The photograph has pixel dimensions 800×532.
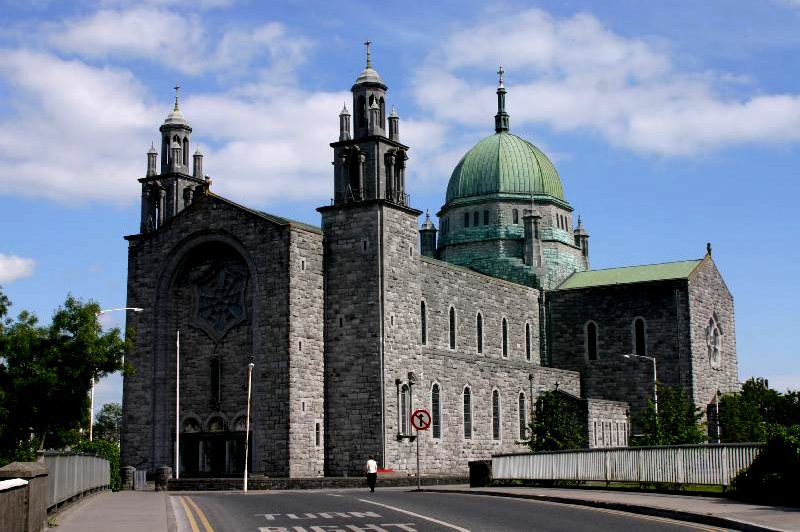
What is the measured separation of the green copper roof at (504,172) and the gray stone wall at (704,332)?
45.4 feet

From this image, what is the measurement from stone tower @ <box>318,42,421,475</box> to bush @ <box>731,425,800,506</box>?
28.0 metres

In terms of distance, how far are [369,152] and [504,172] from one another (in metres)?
26.3

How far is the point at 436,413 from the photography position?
58.1m

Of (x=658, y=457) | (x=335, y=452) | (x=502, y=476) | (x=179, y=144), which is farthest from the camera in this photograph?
(x=179, y=144)

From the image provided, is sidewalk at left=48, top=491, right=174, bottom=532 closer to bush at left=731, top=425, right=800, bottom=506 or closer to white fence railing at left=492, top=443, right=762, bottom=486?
white fence railing at left=492, top=443, right=762, bottom=486

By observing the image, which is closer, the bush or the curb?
the curb

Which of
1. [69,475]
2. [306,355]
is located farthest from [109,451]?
[69,475]

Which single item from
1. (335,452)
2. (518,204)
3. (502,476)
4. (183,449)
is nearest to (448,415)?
(335,452)

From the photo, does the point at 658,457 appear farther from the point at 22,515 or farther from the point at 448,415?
the point at 448,415

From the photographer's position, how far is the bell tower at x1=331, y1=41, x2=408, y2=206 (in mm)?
55750

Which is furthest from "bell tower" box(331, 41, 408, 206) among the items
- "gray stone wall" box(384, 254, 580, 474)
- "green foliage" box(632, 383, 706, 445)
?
"green foliage" box(632, 383, 706, 445)

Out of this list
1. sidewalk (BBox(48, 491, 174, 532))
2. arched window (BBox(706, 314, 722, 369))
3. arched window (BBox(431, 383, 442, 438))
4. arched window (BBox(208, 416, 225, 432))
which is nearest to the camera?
sidewalk (BBox(48, 491, 174, 532))

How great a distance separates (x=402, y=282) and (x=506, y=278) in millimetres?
22011

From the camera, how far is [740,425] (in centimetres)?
6588
